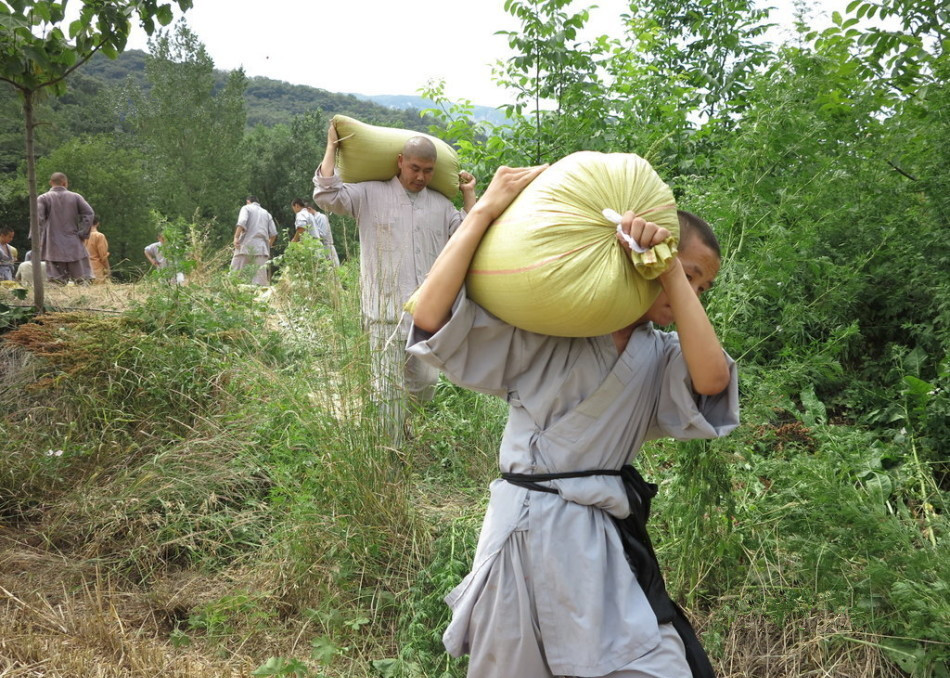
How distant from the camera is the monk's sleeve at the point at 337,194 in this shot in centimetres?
479

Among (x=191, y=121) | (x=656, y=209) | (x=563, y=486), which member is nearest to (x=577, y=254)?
(x=656, y=209)

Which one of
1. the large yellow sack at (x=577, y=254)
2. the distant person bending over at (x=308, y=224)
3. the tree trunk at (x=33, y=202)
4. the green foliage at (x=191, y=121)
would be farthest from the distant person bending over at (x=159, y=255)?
the green foliage at (x=191, y=121)

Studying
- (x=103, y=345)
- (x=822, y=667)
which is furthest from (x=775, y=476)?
(x=103, y=345)

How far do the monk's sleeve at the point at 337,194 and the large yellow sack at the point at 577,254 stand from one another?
3.20 metres

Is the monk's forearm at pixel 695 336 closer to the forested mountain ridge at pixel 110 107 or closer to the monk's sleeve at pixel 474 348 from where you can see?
the monk's sleeve at pixel 474 348

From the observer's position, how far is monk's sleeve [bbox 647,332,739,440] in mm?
1767

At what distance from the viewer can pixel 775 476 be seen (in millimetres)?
3043

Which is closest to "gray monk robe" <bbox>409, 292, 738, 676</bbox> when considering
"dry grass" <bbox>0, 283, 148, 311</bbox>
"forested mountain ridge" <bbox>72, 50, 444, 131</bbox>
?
"dry grass" <bbox>0, 283, 148, 311</bbox>

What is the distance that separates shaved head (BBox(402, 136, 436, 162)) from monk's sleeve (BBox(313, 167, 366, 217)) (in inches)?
15.2

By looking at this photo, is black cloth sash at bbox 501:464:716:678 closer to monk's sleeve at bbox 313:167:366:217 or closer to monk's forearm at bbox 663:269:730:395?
monk's forearm at bbox 663:269:730:395

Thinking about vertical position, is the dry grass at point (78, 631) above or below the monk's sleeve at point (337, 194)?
below

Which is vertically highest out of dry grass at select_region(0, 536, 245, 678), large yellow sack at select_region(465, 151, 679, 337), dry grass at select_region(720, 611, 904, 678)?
large yellow sack at select_region(465, 151, 679, 337)

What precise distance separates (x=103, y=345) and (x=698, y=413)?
439 centimetres

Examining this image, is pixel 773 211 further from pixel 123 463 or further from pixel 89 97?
pixel 89 97
